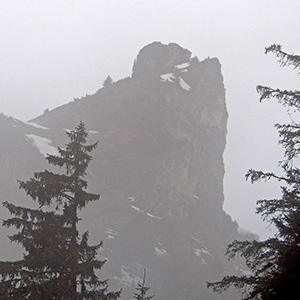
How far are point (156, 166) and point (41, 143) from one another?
30.8 metres

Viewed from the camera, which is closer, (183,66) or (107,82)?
(183,66)

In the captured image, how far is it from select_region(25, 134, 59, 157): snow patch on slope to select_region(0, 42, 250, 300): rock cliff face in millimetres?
537

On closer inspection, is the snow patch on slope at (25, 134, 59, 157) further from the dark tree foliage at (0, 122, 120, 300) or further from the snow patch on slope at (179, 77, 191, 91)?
the dark tree foliage at (0, 122, 120, 300)

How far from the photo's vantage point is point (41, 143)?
324ft

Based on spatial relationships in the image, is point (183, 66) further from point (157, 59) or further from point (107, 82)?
point (107, 82)

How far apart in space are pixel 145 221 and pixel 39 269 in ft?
259

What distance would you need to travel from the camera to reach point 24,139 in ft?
319

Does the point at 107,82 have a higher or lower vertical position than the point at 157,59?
lower

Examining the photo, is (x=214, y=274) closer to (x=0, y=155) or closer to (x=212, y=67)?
Result: (x=0, y=155)

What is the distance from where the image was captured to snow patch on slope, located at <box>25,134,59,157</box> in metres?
95.5

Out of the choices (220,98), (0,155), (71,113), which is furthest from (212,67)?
(0,155)

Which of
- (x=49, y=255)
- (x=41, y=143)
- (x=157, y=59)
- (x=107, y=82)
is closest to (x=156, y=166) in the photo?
(x=41, y=143)

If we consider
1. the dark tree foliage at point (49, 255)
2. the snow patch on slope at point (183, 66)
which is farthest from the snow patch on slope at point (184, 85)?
the dark tree foliage at point (49, 255)

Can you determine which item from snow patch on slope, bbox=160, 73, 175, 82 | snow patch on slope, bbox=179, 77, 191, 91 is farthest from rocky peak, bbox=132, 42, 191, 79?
snow patch on slope, bbox=179, 77, 191, 91
